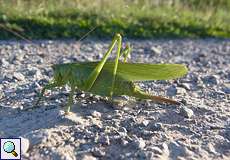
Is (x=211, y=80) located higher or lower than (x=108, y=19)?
lower

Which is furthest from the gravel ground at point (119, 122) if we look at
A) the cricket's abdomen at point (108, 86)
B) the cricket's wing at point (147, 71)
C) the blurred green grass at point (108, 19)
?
the blurred green grass at point (108, 19)

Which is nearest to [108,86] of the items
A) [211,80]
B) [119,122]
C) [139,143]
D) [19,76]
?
[119,122]

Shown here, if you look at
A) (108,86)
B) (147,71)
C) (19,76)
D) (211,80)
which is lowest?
(19,76)

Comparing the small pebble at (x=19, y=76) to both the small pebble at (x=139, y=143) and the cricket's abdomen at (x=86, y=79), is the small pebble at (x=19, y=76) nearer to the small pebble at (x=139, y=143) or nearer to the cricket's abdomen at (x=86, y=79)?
the cricket's abdomen at (x=86, y=79)

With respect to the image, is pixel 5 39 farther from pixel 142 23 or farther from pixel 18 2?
pixel 142 23

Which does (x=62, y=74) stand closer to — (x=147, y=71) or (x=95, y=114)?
(x=95, y=114)

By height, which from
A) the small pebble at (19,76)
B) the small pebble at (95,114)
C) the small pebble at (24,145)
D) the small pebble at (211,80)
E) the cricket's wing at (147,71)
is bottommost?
the small pebble at (19,76)

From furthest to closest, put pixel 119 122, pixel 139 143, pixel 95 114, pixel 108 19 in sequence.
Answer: pixel 108 19, pixel 95 114, pixel 119 122, pixel 139 143
